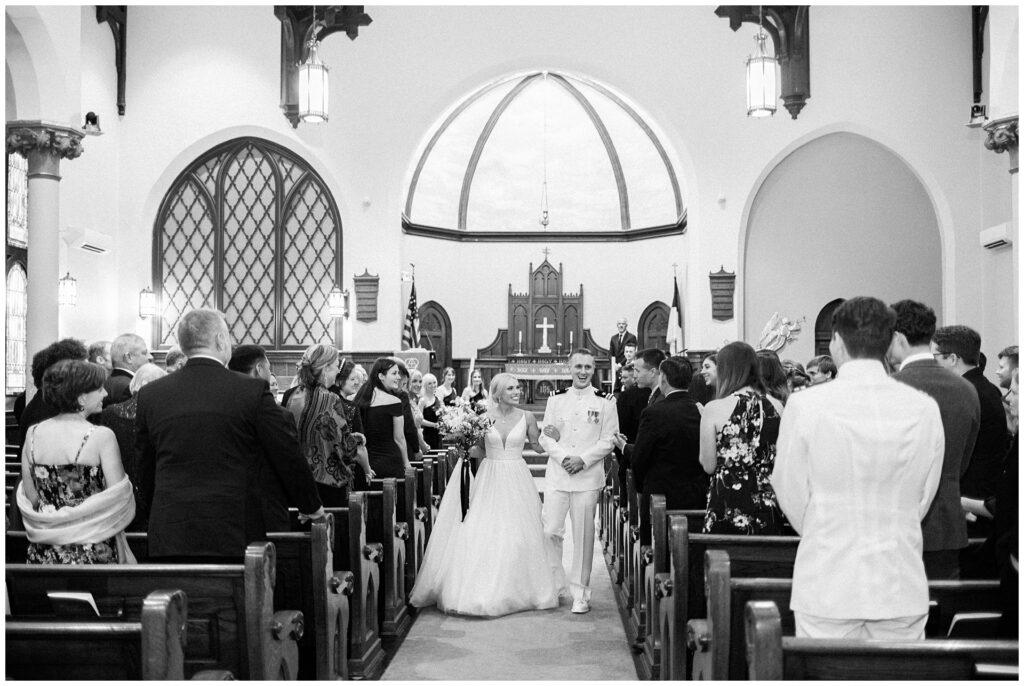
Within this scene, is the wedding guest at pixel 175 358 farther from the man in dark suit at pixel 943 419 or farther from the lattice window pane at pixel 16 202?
the lattice window pane at pixel 16 202

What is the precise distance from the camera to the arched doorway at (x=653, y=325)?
17266 millimetres

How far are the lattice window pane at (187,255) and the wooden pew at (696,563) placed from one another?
11.2m

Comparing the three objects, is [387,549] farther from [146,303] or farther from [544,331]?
[544,331]

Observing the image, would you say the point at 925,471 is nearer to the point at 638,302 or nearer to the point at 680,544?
the point at 680,544

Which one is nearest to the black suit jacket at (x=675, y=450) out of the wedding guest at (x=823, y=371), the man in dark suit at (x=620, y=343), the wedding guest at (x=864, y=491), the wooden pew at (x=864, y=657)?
the wedding guest at (x=823, y=371)

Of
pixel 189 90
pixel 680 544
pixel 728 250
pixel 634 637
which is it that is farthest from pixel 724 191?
pixel 680 544

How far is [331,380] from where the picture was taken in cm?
488

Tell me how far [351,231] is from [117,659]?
11.0 m

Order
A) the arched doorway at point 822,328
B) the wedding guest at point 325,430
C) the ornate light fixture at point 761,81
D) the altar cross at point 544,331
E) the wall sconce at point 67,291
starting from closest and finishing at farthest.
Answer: the wedding guest at point 325,430 < the ornate light fixture at point 761,81 < the wall sconce at point 67,291 < the arched doorway at point 822,328 < the altar cross at point 544,331

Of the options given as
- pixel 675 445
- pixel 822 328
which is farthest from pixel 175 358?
pixel 822 328

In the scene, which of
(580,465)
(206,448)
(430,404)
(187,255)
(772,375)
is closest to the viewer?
(206,448)

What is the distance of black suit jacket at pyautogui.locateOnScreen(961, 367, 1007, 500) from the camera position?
4082mm

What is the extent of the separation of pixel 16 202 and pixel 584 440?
8.49m

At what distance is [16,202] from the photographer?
11367mm
